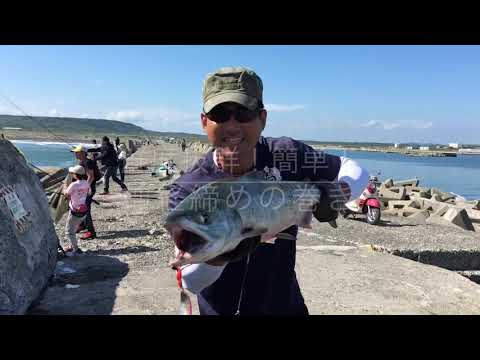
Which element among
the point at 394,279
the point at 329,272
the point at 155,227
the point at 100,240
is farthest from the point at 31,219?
the point at 394,279

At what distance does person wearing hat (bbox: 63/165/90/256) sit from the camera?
26.4 ft

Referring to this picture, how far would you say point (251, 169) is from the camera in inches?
107

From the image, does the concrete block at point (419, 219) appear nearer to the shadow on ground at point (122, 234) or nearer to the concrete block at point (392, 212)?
the concrete block at point (392, 212)

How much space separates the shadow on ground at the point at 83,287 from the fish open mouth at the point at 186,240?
400 cm

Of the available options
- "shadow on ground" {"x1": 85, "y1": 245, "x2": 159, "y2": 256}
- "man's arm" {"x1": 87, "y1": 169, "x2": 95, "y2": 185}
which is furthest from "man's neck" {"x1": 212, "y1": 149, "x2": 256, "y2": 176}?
"man's arm" {"x1": 87, "y1": 169, "x2": 95, "y2": 185}

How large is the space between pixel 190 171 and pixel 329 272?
16.8ft

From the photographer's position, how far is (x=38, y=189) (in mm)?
7305

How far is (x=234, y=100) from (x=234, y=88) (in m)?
0.10

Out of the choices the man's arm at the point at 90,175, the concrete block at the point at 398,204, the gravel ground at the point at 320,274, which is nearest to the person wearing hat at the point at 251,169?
the gravel ground at the point at 320,274

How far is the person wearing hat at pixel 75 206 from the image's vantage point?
8047mm

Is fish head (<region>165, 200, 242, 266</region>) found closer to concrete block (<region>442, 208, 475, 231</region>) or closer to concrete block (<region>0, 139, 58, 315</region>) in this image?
→ concrete block (<region>0, 139, 58, 315</region>)

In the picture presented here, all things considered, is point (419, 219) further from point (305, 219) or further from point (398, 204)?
point (305, 219)

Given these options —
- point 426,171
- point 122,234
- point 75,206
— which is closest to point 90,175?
point 122,234

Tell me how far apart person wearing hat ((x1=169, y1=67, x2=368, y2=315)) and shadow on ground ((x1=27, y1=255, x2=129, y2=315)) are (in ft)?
10.5
